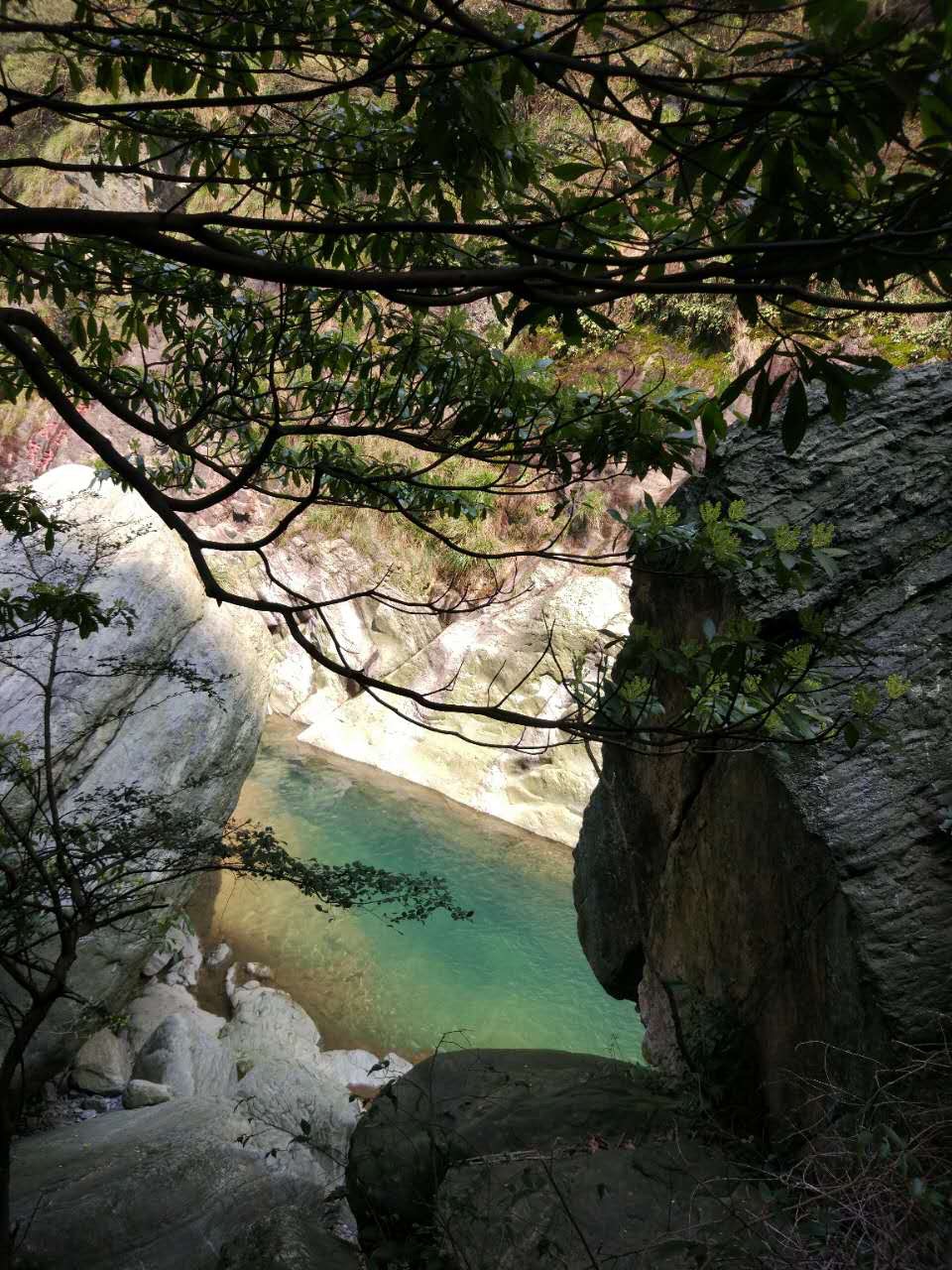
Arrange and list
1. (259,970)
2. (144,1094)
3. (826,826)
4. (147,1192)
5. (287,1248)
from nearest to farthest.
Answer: (826,826), (287,1248), (147,1192), (144,1094), (259,970)

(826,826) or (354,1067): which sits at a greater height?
(826,826)

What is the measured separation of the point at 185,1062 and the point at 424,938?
9.02ft

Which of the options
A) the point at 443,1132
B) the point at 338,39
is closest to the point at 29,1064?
the point at 443,1132

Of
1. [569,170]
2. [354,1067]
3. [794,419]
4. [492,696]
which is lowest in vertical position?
[354,1067]

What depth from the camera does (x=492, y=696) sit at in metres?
10.3

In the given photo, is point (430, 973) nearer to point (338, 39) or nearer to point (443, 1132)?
point (443, 1132)

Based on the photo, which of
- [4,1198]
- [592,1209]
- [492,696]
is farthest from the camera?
[492,696]

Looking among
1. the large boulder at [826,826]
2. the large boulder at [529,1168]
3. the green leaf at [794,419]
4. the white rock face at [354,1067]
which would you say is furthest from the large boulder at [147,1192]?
the green leaf at [794,419]

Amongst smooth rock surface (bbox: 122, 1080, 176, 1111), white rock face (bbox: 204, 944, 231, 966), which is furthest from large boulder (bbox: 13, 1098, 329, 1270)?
white rock face (bbox: 204, 944, 231, 966)

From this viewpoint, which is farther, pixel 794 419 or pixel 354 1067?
pixel 354 1067

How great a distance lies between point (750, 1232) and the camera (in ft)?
5.76

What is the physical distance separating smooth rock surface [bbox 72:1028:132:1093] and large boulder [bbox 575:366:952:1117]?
3.73 meters

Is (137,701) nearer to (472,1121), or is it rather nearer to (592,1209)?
(472,1121)

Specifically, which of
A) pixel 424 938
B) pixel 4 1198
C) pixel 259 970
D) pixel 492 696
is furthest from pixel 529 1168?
pixel 492 696
